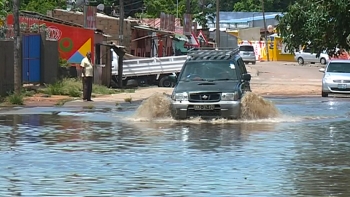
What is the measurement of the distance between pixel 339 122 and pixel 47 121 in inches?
284

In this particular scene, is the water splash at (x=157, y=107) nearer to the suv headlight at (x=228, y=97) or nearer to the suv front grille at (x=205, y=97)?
the suv front grille at (x=205, y=97)

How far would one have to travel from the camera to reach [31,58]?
3359 centimetres

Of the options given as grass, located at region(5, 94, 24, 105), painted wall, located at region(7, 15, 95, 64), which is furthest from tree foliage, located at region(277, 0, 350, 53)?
grass, located at region(5, 94, 24, 105)

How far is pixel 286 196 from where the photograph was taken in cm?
1044

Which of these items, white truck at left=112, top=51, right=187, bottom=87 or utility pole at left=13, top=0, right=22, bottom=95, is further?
white truck at left=112, top=51, right=187, bottom=87

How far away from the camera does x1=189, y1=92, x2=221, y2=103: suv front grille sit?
20.4 m

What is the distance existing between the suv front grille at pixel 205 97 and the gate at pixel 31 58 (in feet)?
44.8

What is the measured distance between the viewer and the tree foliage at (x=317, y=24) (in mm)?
31031

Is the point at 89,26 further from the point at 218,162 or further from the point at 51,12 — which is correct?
the point at 218,162

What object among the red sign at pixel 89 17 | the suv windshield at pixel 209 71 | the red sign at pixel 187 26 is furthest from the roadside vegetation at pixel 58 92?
the red sign at pixel 187 26

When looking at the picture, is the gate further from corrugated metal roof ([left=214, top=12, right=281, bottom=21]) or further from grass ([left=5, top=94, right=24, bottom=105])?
corrugated metal roof ([left=214, top=12, right=281, bottom=21])

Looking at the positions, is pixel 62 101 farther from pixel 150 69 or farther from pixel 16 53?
pixel 150 69

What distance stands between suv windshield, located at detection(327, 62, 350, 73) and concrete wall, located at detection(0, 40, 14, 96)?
42.7 feet

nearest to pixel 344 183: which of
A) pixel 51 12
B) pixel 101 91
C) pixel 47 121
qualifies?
pixel 47 121
